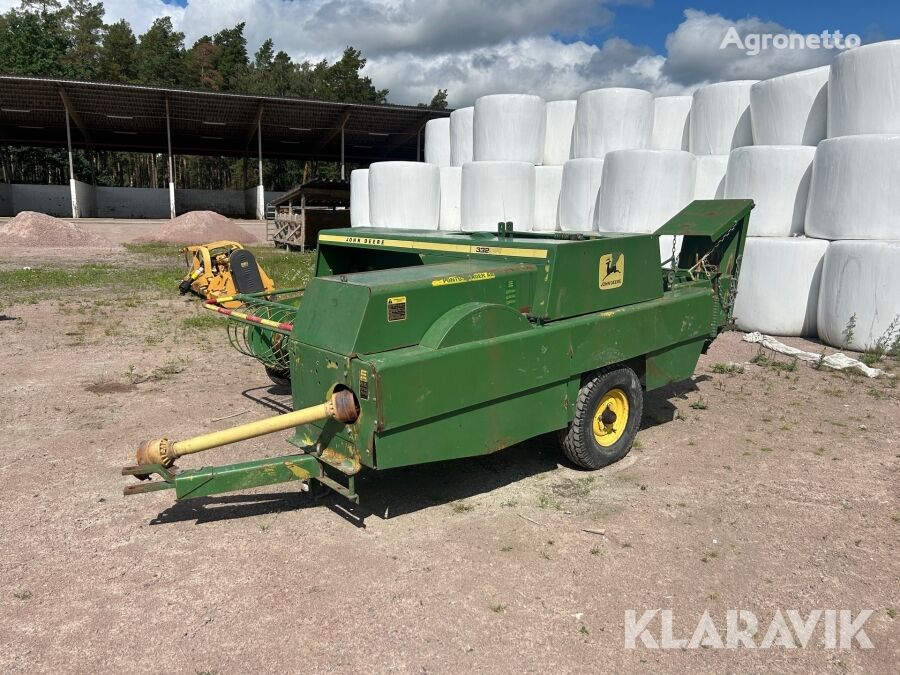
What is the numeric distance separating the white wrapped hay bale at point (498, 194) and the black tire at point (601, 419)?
7598mm

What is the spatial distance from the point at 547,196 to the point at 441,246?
8.34m

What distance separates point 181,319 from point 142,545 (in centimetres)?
672

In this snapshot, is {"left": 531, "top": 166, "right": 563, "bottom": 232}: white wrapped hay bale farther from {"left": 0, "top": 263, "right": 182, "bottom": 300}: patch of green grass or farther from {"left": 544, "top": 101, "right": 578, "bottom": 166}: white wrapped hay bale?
{"left": 0, "top": 263, "right": 182, "bottom": 300}: patch of green grass

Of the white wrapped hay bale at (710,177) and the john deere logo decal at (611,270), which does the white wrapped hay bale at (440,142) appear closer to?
the white wrapped hay bale at (710,177)

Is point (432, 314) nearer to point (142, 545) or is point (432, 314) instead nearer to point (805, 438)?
point (142, 545)

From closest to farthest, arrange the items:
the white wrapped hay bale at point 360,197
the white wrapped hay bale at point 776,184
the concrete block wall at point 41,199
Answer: the white wrapped hay bale at point 776,184, the white wrapped hay bale at point 360,197, the concrete block wall at point 41,199

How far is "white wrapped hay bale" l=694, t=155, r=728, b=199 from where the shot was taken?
10750mm

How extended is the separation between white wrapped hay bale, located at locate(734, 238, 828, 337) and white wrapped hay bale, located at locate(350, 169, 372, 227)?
31.6 ft

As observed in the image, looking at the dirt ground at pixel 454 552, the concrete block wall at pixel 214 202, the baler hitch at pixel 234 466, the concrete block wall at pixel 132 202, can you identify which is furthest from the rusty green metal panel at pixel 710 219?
the concrete block wall at pixel 132 202

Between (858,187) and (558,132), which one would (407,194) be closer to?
(558,132)

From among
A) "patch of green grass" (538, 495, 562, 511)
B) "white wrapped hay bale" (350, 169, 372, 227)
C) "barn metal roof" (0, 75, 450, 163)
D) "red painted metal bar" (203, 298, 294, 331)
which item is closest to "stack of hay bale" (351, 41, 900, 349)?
"white wrapped hay bale" (350, 169, 372, 227)

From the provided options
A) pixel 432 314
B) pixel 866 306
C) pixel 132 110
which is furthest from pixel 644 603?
pixel 132 110

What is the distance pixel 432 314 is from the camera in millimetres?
3787

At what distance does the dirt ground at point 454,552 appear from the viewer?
285cm
